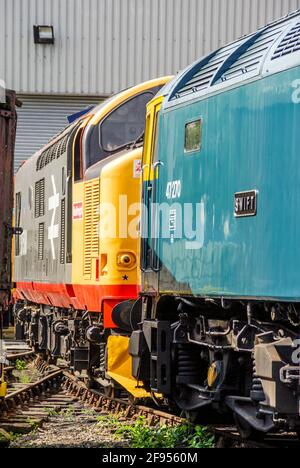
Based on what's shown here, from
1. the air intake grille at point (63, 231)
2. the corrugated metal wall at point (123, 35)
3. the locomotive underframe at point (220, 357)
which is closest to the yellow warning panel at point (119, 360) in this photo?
the locomotive underframe at point (220, 357)

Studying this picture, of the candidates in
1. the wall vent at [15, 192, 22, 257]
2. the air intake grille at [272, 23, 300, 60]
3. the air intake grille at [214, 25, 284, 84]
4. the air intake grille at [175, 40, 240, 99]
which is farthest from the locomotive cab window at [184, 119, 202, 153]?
the wall vent at [15, 192, 22, 257]

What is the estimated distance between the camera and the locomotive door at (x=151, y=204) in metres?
11.5

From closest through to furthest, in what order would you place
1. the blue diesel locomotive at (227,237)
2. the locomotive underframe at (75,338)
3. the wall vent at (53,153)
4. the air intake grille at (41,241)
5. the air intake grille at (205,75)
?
the blue diesel locomotive at (227,237) → the air intake grille at (205,75) → the locomotive underframe at (75,338) → the wall vent at (53,153) → the air intake grille at (41,241)

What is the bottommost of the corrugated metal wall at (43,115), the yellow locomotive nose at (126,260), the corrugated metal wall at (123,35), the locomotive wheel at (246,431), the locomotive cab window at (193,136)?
the locomotive wheel at (246,431)

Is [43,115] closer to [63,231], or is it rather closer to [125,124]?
[63,231]

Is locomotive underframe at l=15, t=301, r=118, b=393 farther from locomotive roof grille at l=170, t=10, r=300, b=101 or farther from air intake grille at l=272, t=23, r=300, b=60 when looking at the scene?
air intake grille at l=272, t=23, r=300, b=60

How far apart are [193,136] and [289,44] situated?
201cm

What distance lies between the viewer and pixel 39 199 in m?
18.4

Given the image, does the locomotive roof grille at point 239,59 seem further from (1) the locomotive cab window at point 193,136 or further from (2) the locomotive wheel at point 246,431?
(2) the locomotive wheel at point 246,431

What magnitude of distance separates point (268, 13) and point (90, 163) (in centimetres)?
1715

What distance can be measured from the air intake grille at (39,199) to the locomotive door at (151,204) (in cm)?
593

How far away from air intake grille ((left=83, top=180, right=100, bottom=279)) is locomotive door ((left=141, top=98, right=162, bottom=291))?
65.6 inches

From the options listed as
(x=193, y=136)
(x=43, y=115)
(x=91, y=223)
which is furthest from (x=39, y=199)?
(x=43, y=115)

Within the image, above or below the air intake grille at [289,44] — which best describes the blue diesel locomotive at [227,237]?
below
